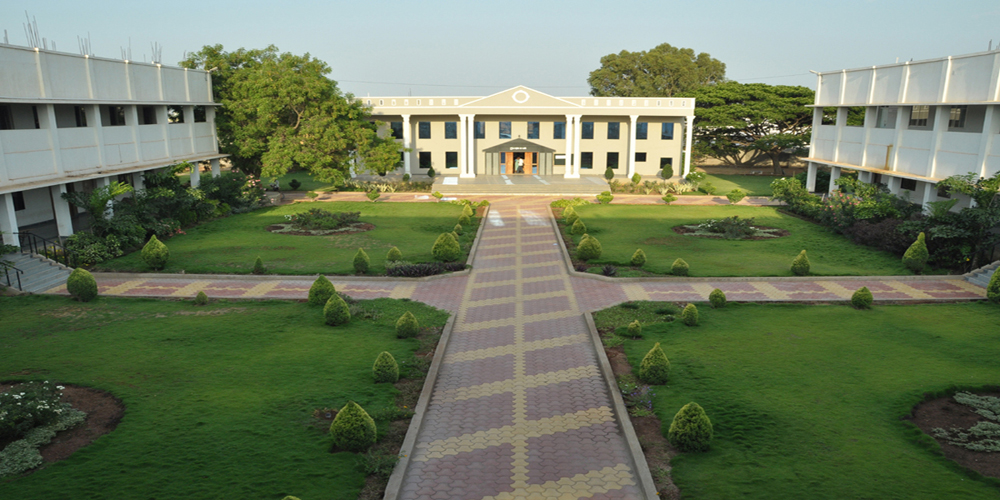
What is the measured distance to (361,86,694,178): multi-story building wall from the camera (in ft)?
156

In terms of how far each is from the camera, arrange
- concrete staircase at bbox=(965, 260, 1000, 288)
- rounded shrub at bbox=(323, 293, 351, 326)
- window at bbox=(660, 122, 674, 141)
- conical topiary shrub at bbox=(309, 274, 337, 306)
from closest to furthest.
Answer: rounded shrub at bbox=(323, 293, 351, 326), conical topiary shrub at bbox=(309, 274, 337, 306), concrete staircase at bbox=(965, 260, 1000, 288), window at bbox=(660, 122, 674, 141)

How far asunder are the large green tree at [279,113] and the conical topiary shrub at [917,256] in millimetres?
29178

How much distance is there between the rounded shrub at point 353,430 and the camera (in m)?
9.62

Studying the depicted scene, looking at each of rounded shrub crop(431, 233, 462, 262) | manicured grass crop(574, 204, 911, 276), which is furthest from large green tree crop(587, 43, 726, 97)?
rounded shrub crop(431, 233, 462, 262)

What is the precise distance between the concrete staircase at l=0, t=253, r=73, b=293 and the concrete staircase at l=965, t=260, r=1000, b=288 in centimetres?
2817

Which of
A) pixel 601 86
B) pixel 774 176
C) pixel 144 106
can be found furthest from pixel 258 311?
pixel 601 86

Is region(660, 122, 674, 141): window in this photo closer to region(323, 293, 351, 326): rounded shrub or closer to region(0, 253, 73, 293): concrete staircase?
Result: region(323, 293, 351, 326): rounded shrub

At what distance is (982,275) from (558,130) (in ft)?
111

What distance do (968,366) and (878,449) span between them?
5.16 m

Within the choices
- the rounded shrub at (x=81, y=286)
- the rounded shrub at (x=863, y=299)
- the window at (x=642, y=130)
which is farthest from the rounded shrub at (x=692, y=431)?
the window at (x=642, y=130)

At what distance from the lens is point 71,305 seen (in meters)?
17.1

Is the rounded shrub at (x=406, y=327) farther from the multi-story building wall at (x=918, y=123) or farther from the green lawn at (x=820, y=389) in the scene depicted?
the multi-story building wall at (x=918, y=123)

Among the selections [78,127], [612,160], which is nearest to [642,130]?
[612,160]

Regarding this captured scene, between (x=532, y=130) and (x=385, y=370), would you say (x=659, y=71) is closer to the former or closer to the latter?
(x=532, y=130)
